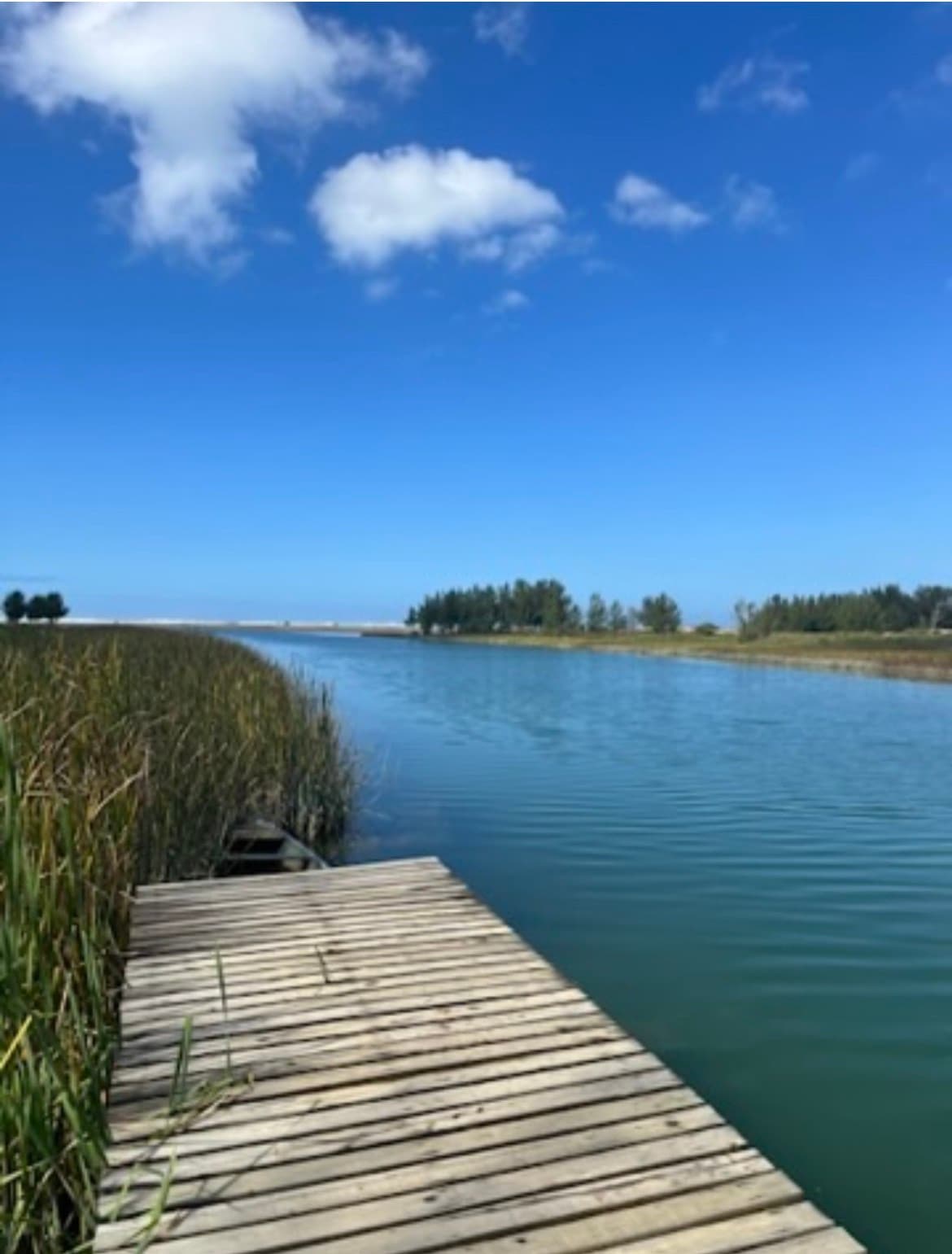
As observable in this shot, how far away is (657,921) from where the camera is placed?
20.2 ft

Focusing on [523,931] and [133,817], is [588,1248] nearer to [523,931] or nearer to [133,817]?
[133,817]

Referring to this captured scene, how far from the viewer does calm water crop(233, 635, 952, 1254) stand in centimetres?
369

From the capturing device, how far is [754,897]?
673 centimetres

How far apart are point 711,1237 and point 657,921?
13.5 feet

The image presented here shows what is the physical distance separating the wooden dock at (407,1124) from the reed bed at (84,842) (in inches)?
7.4

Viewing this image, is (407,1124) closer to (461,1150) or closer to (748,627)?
(461,1150)

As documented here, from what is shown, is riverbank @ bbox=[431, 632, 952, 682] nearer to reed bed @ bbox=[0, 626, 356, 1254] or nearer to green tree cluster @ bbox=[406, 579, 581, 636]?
green tree cluster @ bbox=[406, 579, 581, 636]

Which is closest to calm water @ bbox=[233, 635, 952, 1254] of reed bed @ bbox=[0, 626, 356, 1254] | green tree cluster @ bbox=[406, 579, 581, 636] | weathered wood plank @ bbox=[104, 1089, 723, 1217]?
weathered wood plank @ bbox=[104, 1089, 723, 1217]

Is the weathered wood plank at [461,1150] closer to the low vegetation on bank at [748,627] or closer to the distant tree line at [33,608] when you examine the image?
the low vegetation on bank at [748,627]

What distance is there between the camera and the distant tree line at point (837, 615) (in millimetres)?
79562

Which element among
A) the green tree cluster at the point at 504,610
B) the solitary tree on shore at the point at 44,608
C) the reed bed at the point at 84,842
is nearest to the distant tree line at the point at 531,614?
the green tree cluster at the point at 504,610

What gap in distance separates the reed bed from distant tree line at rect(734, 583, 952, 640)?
70201mm

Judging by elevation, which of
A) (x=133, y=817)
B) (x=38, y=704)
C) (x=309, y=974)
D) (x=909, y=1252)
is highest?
(x=38, y=704)

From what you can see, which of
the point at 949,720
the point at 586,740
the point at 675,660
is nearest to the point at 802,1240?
the point at 586,740
